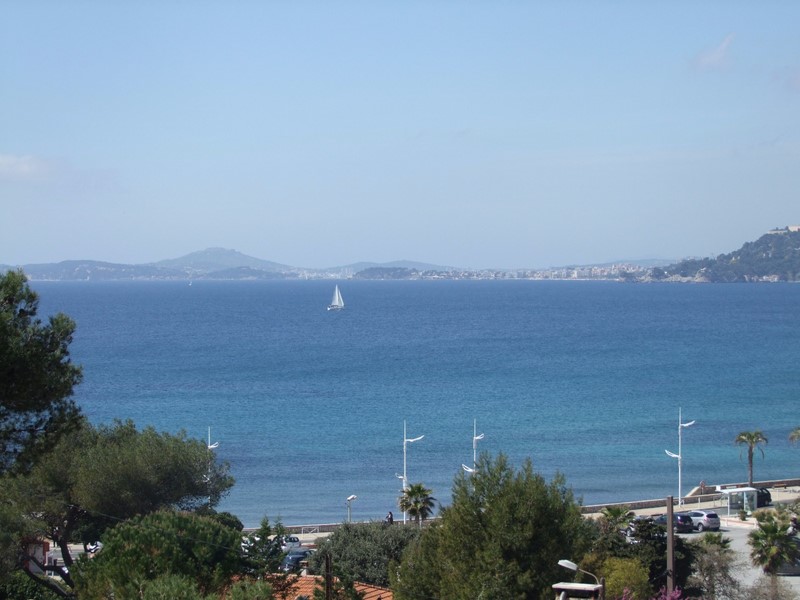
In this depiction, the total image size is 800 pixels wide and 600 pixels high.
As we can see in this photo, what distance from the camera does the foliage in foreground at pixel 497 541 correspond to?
14422 mm

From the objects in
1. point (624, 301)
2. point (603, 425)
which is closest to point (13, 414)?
point (603, 425)

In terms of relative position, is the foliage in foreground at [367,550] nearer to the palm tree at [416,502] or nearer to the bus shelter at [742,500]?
the palm tree at [416,502]

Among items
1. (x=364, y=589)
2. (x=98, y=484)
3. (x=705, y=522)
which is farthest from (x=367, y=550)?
(x=705, y=522)

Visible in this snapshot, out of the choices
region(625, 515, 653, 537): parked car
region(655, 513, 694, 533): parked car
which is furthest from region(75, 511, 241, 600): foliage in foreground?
region(655, 513, 694, 533): parked car

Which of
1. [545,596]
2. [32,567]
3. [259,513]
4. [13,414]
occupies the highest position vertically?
[13,414]

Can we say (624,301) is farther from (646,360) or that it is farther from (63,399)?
(63,399)

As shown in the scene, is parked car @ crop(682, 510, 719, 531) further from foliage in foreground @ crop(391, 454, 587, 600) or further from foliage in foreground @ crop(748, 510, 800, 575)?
foliage in foreground @ crop(391, 454, 587, 600)

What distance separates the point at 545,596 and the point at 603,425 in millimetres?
46467

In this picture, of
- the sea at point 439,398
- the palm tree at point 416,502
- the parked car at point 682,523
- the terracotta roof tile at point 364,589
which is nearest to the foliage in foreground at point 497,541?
the terracotta roof tile at point 364,589

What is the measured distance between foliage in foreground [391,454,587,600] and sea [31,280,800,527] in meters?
7.20

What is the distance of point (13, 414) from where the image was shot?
1252 cm

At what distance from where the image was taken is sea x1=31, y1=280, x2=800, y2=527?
45.5 m

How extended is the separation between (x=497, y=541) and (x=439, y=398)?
54881 millimetres

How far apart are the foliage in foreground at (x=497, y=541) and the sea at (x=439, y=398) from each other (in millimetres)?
7200
